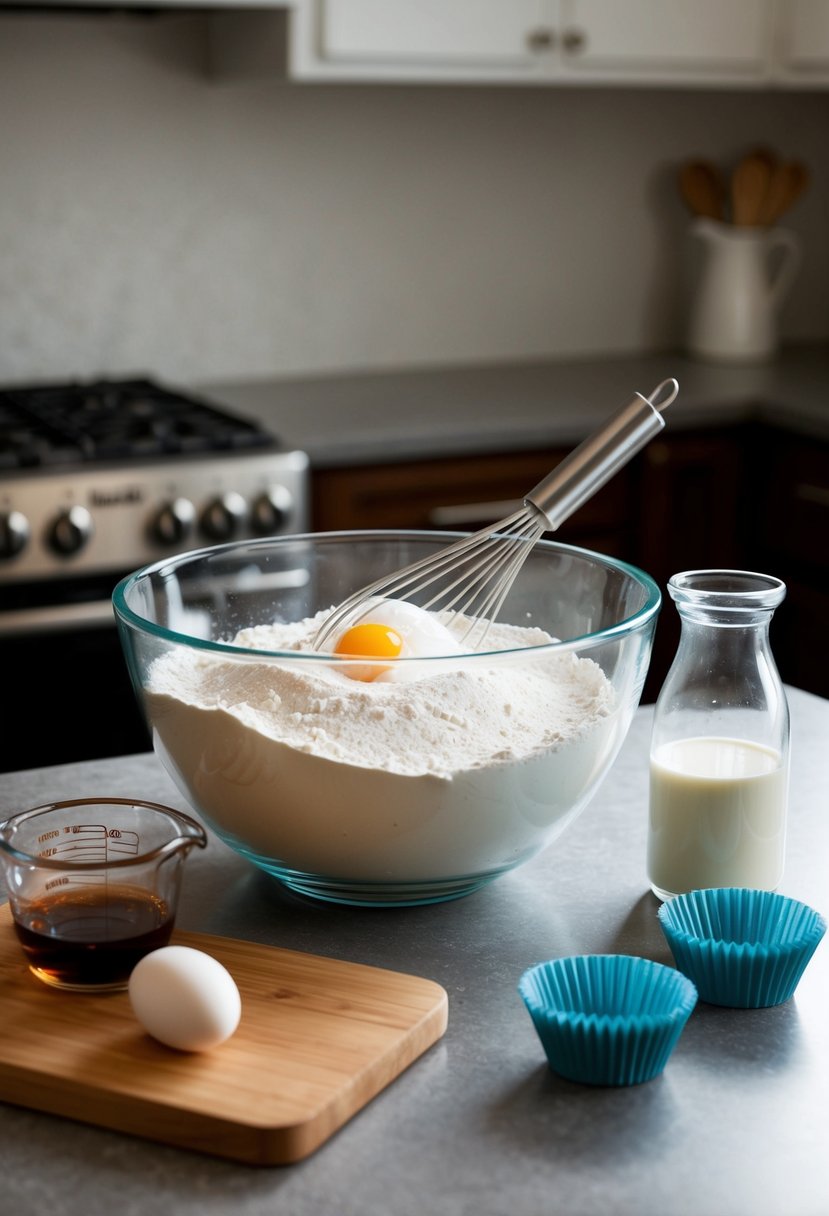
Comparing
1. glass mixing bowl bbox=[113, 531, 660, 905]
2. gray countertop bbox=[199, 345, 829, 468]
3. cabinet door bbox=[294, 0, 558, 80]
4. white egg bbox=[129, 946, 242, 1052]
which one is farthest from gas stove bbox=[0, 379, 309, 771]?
white egg bbox=[129, 946, 242, 1052]

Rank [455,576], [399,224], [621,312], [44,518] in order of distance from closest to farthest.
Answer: [455,576] → [44,518] → [399,224] → [621,312]

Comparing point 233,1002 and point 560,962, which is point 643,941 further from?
point 233,1002

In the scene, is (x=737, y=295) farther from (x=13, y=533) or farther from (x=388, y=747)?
(x=388, y=747)

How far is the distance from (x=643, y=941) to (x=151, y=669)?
1.12 ft

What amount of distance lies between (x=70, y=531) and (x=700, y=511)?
3.68ft

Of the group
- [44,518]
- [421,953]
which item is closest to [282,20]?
[44,518]

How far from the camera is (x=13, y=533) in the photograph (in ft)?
6.61

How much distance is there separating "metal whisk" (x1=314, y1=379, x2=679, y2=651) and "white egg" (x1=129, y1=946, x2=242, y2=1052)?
11.9 inches

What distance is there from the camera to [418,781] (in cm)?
84

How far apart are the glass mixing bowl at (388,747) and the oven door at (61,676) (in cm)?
116

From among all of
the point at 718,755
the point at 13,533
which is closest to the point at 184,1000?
the point at 718,755

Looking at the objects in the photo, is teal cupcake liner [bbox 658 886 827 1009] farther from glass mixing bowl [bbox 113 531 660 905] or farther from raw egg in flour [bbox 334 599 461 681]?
raw egg in flour [bbox 334 599 461 681]

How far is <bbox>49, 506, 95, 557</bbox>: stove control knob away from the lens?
2.05 m

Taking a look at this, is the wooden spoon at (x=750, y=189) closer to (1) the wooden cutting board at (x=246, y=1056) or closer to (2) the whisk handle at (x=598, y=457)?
(2) the whisk handle at (x=598, y=457)
